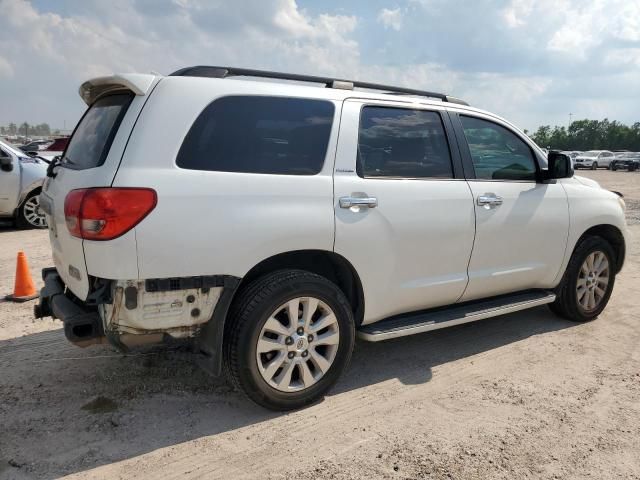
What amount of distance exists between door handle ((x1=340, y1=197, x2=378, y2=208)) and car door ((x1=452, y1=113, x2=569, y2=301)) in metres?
0.97

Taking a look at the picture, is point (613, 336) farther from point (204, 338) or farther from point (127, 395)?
point (127, 395)

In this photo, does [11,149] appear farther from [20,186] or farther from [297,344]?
[297,344]

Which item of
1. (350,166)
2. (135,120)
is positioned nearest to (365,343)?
(350,166)

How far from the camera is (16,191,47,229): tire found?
30.2 ft

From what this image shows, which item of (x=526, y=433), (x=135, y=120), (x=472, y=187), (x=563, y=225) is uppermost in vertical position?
(x=135, y=120)

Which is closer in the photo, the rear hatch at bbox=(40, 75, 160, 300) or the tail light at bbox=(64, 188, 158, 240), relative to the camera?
the tail light at bbox=(64, 188, 158, 240)

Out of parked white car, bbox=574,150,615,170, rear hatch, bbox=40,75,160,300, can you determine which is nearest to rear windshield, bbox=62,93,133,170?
rear hatch, bbox=40,75,160,300

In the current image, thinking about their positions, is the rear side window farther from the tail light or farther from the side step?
the side step

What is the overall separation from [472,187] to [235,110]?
189 cm

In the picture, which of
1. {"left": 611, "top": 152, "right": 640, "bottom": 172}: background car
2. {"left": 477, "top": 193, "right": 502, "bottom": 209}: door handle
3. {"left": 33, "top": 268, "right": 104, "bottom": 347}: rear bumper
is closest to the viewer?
{"left": 33, "top": 268, "right": 104, "bottom": 347}: rear bumper

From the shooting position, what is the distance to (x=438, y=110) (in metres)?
3.92

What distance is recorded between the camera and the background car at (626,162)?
1444 inches

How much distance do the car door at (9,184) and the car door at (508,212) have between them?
26.2 ft

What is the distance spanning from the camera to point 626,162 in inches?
1454
